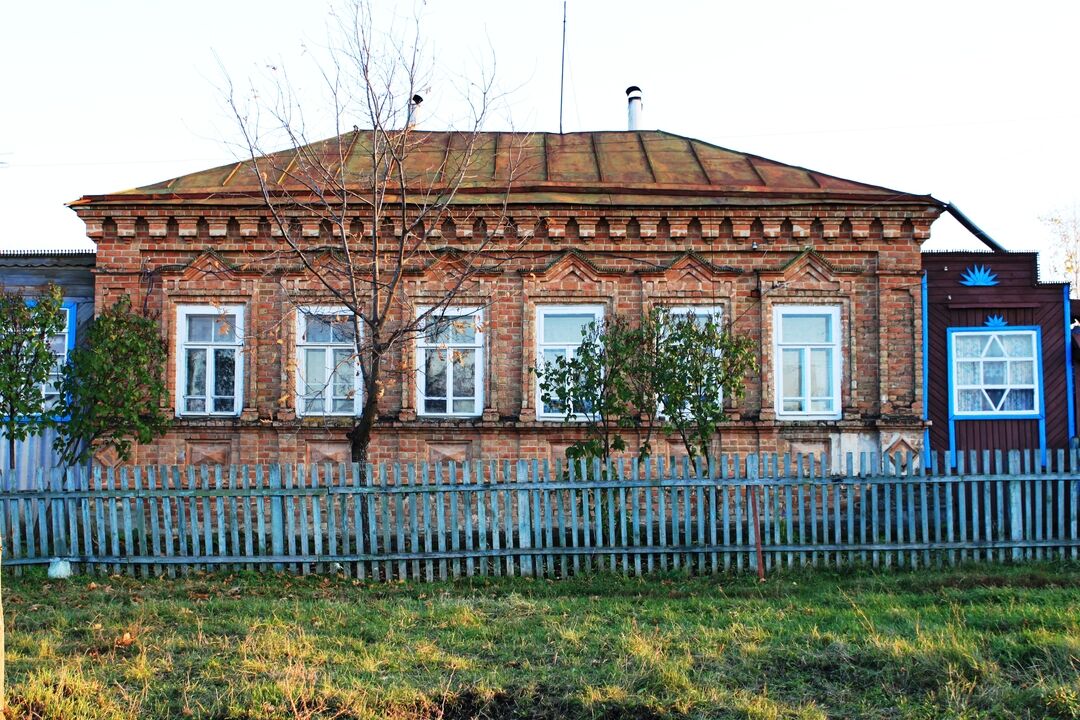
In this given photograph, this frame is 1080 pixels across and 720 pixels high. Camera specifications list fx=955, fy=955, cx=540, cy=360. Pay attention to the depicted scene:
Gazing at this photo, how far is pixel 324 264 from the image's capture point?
1273cm

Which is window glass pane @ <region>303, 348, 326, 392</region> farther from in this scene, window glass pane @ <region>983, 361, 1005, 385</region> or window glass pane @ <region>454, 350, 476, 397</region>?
window glass pane @ <region>983, 361, 1005, 385</region>

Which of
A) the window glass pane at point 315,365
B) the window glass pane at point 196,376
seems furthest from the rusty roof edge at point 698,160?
the window glass pane at point 196,376

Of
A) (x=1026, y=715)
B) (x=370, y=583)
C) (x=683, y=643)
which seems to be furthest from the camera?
(x=370, y=583)

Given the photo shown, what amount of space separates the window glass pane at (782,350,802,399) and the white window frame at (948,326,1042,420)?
81.9 inches

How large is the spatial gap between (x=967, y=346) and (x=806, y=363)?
228 cm

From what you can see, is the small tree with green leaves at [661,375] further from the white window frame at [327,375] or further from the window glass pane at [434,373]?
the white window frame at [327,375]

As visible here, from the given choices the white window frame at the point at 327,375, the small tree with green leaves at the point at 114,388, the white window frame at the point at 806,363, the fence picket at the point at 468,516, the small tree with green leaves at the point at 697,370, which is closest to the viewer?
the fence picket at the point at 468,516

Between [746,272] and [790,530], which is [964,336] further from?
[790,530]

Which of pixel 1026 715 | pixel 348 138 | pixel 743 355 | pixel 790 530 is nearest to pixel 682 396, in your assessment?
pixel 743 355

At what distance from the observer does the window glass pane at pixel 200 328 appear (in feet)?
43.6

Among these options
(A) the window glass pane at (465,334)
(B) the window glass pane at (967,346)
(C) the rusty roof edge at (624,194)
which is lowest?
(B) the window glass pane at (967,346)

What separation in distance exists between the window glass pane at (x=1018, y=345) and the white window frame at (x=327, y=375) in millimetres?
8973

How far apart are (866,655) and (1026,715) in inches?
40.9

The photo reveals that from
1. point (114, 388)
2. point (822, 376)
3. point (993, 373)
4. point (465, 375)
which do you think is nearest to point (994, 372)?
point (993, 373)
